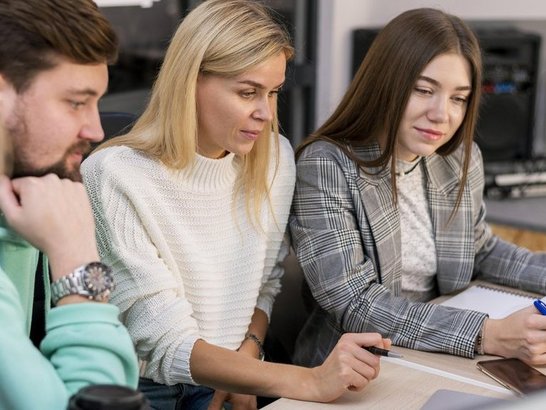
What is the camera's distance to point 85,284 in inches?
43.6

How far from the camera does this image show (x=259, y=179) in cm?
173

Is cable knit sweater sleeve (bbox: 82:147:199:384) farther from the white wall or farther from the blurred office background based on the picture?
the white wall

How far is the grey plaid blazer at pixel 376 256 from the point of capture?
163 centimetres

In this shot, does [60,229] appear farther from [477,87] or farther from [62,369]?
[477,87]

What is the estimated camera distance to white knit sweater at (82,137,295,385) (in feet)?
4.92

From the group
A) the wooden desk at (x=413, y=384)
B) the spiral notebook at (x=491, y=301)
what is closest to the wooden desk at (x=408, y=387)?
the wooden desk at (x=413, y=384)

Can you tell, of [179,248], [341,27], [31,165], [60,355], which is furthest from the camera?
[341,27]

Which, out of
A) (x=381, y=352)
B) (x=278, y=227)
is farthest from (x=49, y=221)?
(x=278, y=227)

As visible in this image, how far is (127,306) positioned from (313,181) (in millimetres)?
460

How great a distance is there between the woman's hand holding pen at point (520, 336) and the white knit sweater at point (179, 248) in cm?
43

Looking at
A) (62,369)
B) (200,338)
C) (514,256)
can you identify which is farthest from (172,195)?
(514,256)

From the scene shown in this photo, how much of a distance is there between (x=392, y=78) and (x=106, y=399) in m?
1.05

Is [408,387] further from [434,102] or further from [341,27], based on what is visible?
[341,27]

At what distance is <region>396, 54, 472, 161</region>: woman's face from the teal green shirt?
852mm
